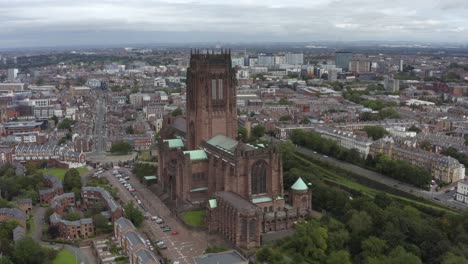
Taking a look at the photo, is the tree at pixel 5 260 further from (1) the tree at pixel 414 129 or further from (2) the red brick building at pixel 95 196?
(1) the tree at pixel 414 129

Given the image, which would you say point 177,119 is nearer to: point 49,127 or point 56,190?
point 56,190

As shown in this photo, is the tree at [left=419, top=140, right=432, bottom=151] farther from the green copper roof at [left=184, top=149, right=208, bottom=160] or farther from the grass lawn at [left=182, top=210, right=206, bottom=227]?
the grass lawn at [left=182, top=210, right=206, bottom=227]

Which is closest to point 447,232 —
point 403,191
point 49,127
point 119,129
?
point 403,191

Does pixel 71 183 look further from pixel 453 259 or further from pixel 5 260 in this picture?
pixel 453 259

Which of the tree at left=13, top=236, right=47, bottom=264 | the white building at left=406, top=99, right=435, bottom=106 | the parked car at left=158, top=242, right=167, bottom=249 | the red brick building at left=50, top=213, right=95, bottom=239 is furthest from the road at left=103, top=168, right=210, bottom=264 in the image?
the white building at left=406, top=99, right=435, bottom=106

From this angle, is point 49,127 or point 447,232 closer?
point 447,232

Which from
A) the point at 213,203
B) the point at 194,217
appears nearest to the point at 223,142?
the point at 213,203
